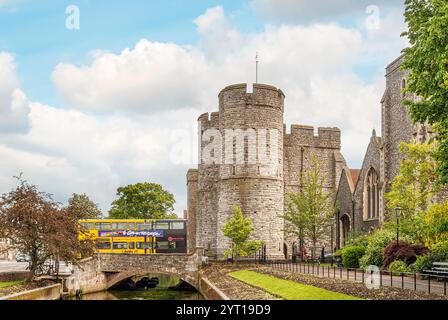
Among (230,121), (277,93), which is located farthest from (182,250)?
(277,93)

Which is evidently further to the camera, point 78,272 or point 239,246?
point 239,246

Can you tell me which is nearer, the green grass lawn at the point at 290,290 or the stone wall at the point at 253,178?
the green grass lawn at the point at 290,290

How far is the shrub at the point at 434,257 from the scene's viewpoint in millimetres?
24531

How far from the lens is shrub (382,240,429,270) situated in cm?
2777

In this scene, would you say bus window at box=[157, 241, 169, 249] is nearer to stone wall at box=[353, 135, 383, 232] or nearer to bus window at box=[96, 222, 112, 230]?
bus window at box=[96, 222, 112, 230]

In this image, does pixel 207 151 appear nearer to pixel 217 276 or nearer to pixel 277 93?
pixel 277 93

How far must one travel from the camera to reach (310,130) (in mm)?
55188

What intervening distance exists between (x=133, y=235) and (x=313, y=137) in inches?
759

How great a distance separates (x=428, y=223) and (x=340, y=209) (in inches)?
1040

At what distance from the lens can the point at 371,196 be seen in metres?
44.7

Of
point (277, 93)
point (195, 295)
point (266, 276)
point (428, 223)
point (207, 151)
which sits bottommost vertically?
point (195, 295)

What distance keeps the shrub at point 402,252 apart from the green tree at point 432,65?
34.8ft

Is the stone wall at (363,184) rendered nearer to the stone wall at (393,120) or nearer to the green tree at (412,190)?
the stone wall at (393,120)

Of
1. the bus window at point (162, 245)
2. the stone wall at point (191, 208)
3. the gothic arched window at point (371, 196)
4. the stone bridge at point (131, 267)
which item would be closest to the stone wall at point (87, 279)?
the stone bridge at point (131, 267)
